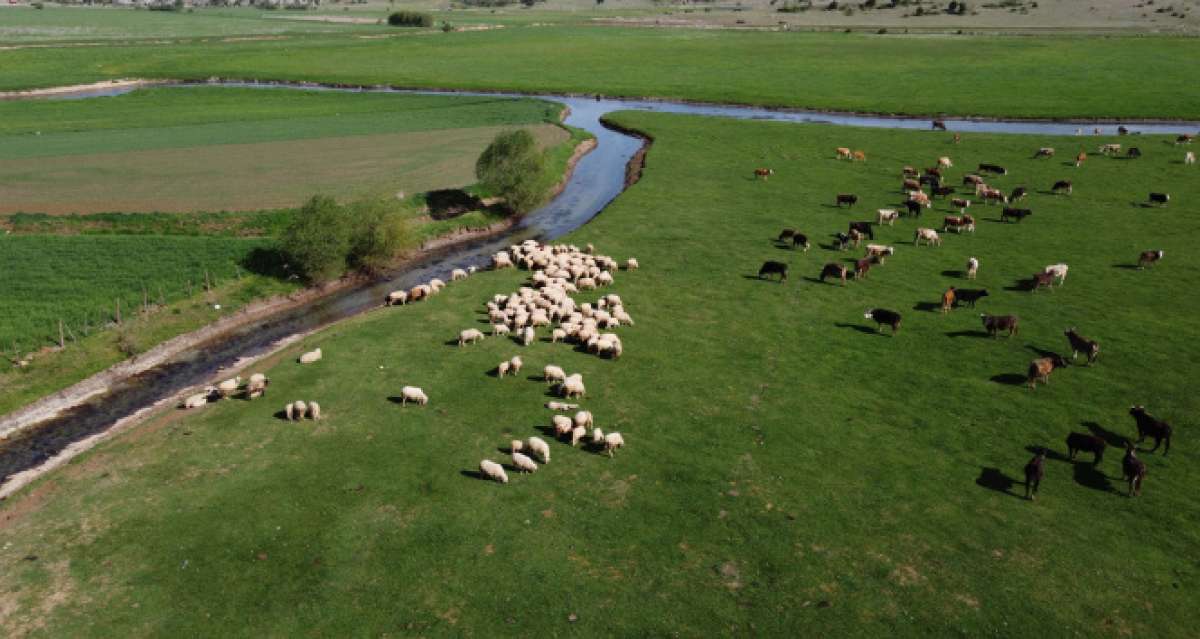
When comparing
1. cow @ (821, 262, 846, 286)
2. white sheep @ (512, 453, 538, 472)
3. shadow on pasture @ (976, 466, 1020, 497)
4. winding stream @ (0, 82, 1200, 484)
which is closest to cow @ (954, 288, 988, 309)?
cow @ (821, 262, 846, 286)

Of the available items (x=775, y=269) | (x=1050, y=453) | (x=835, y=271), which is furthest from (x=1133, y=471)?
(x=775, y=269)

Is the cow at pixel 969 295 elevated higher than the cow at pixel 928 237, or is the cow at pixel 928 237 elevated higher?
the cow at pixel 928 237

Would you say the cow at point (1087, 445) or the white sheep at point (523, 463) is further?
the white sheep at point (523, 463)

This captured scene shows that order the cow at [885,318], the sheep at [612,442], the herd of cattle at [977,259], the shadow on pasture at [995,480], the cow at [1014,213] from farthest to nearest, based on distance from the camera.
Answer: the cow at [1014,213], the cow at [885,318], the sheep at [612,442], the herd of cattle at [977,259], the shadow on pasture at [995,480]

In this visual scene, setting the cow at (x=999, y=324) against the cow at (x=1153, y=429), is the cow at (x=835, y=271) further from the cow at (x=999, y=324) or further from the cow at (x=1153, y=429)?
the cow at (x=1153, y=429)

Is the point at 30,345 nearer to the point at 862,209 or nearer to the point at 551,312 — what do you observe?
the point at 551,312

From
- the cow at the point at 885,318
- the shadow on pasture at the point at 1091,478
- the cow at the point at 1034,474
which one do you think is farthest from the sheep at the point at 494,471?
the cow at the point at 885,318

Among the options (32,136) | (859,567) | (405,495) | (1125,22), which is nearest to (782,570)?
(859,567)
